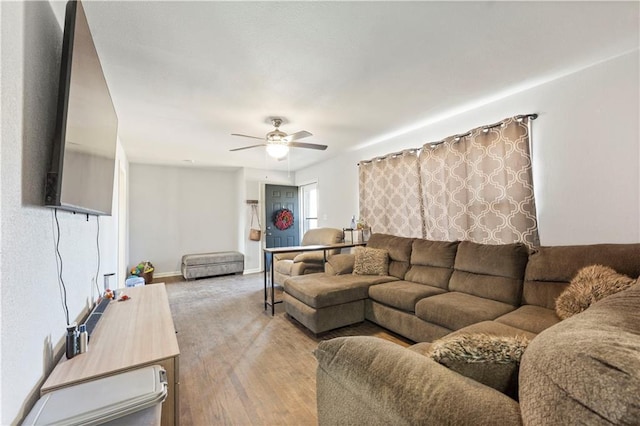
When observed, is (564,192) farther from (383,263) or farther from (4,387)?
(4,387)

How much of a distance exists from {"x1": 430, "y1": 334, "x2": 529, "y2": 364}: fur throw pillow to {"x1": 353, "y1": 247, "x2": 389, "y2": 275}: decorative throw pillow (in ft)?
8.36

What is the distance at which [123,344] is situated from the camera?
1.36 meters

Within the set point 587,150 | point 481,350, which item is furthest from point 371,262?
point 481,350

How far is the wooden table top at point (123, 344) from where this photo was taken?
110 centimetres

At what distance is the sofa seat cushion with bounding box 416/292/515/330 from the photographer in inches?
83.3

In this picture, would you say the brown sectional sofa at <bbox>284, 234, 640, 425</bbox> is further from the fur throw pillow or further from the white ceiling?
the white ceiling

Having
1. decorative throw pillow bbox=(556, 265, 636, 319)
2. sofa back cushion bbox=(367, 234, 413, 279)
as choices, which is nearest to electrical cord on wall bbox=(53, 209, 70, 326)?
decorative throw pillow bbox=(556, 265, 636, 319)

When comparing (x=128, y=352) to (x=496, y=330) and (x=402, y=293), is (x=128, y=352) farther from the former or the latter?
(x=402, y=293)

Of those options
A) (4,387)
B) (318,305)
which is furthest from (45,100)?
(318,305)

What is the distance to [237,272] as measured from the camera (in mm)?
6141

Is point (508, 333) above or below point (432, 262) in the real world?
below

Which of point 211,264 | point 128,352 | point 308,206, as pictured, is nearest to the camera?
point 128,352

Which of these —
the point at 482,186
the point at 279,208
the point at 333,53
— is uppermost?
the point at 333,53

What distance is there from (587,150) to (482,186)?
2.86 feet
